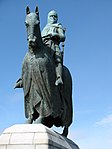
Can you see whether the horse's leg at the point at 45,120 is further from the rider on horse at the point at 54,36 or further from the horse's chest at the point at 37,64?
the rider on horse at the point at 54,36

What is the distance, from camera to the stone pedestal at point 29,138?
1031cm

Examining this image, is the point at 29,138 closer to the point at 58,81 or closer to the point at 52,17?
the point at 58,81

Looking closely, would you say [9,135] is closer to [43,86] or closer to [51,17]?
[43,86]

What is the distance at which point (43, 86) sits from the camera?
38.5 feet

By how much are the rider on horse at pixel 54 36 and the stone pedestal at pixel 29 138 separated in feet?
8.92

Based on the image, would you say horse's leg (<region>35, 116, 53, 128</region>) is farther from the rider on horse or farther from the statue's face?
the statue's face

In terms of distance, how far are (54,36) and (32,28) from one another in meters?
2.08

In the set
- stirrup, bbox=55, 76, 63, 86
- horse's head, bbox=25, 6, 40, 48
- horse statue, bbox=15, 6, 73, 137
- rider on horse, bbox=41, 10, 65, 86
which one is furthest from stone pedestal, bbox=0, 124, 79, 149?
rider on horse, bbox=41, 10, 65, 86

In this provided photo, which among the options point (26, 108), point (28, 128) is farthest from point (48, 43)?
point (28, 128)

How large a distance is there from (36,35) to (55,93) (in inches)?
81.2

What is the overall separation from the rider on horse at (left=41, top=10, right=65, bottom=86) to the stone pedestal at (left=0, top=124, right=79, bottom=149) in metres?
2.72

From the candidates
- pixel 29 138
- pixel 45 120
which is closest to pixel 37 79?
pixel 45 120

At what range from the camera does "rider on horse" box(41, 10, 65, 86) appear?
1284 centimetres

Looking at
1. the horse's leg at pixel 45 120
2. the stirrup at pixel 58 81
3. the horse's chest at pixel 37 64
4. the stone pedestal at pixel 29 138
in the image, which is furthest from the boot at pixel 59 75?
the stone pedestal at pixel 29 138
